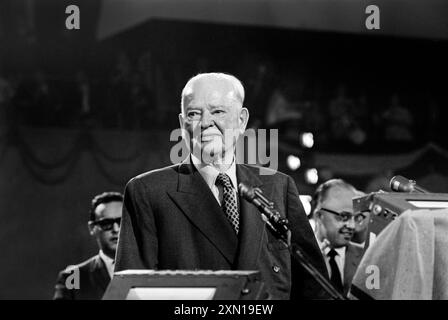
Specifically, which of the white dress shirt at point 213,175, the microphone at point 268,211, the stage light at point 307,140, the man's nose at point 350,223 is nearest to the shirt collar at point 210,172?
the white dress shirt at point 213,175

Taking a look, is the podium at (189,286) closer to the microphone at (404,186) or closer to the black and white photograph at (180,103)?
the microphone at (404,186)

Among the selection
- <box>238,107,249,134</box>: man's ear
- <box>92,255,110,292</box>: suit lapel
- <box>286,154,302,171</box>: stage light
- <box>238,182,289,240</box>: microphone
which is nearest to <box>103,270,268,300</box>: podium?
<box>238,182,289,240</box>: microphone

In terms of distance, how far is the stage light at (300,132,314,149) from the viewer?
882 centimetres

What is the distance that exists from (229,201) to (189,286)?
0.66 metres

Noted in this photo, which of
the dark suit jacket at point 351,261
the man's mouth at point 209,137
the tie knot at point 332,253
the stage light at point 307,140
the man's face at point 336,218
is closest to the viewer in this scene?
the man's mouth at point 209,137

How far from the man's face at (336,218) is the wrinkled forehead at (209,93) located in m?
2.66

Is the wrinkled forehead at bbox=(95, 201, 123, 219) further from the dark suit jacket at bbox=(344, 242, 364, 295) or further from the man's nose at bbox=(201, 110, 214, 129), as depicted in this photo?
the man's nose at bbox=(201, 110, 214, 129)

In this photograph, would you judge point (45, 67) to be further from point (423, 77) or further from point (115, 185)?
point (423, 77)

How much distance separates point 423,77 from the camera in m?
9.77

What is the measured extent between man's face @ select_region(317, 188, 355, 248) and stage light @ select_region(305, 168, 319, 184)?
3.48 meters

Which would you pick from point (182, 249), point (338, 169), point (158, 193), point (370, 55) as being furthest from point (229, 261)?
point (370, 55)

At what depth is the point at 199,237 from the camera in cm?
246

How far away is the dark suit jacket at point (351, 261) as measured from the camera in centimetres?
467
